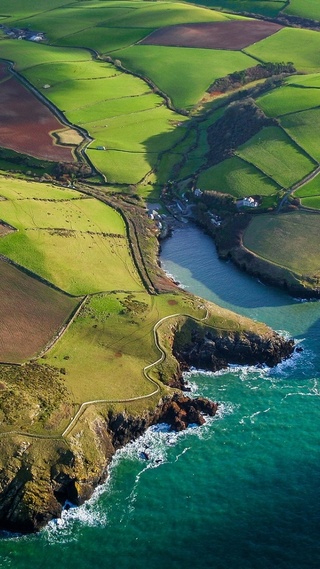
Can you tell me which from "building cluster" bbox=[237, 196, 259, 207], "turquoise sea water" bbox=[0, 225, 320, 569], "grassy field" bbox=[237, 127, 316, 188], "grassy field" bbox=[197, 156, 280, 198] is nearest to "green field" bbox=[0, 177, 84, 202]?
"grassy field" bbox=[197, 156, 280, 198]

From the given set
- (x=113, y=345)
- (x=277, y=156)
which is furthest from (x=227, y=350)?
(x=277, y=156)

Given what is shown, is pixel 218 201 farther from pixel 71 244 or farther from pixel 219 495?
pixel 219 495

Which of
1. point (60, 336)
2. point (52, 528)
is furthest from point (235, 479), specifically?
point (60, 336)

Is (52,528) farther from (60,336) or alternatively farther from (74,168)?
(74,168)

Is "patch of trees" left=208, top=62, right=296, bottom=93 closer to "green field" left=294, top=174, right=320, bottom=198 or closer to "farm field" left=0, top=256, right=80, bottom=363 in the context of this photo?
"green field" left=294, top=174, right=320, bottom=198

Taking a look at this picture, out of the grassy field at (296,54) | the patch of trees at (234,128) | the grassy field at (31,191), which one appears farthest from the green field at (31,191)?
the grassy field at (296,54)
